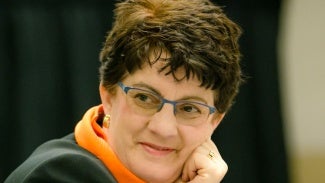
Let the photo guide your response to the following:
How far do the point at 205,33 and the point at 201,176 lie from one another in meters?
0.45

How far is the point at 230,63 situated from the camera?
1.70 meters

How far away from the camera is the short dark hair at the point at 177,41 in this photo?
5.31 ft

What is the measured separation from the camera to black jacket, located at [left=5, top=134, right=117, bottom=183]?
1438 millimetres

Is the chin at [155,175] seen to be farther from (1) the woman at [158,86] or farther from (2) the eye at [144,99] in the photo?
(2) the eye at [144,99]

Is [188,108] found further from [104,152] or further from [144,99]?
[104,152]

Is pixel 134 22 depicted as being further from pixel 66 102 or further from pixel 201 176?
pixel 66 102

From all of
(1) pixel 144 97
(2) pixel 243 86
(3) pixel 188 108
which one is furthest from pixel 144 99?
(2) pixel 243 86

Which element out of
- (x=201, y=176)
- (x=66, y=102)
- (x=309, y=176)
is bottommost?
(x=309, y=176)

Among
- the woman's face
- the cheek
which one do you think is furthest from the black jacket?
the cheek

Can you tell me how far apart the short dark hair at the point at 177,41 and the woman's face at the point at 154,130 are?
0.03 m

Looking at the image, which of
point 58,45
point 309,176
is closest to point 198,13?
point 58,45

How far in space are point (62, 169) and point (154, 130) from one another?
1.01ft

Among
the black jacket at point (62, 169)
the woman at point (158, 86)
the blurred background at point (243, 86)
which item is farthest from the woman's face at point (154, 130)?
the blurred background at point (243, 86)

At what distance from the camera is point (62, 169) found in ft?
4.79
